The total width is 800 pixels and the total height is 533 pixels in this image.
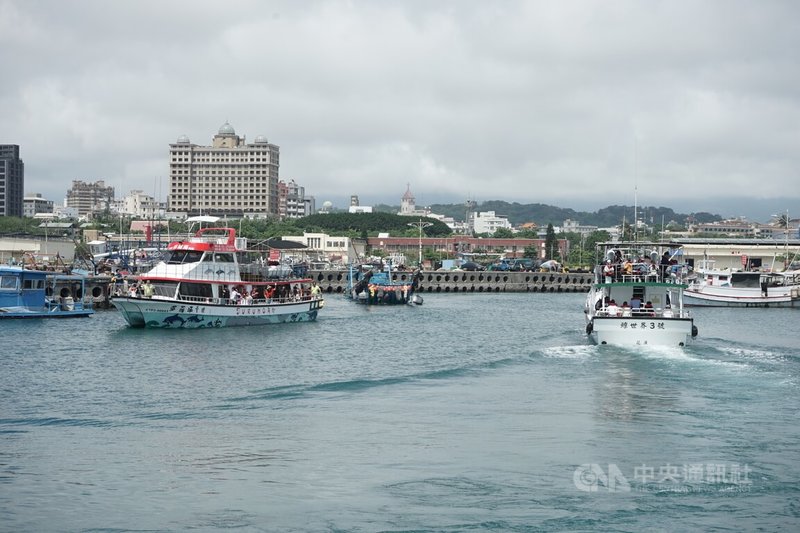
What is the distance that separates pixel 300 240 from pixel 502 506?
152m

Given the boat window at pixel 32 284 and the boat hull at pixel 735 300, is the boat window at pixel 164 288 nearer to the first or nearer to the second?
the boat window at pixel 32 284

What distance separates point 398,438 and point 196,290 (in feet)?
118

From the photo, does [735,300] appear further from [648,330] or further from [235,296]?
[648,330]

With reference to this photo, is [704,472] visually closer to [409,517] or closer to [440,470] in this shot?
[440,470]

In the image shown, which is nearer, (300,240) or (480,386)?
(480,386)

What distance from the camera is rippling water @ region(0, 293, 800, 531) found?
2075cm

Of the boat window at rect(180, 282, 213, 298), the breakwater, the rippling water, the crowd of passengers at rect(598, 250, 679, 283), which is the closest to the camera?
the rippling water

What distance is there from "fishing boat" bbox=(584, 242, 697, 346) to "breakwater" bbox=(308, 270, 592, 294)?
245 feet

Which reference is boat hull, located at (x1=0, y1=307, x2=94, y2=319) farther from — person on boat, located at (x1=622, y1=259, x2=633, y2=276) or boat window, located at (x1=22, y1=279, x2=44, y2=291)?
person on boat, located at (x1=622, y1=259, x2=633, y2=276)

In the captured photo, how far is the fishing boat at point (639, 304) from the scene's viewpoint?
146 ft

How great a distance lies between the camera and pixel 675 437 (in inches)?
1080

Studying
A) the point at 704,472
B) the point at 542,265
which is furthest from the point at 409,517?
the point at 542,265

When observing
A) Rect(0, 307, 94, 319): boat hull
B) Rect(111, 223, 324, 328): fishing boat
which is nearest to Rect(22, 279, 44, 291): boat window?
Rect(0, 307, 94, 319): boat hull

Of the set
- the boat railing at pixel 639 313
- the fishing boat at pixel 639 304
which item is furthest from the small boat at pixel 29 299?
the boat railing at pixel 639 313
